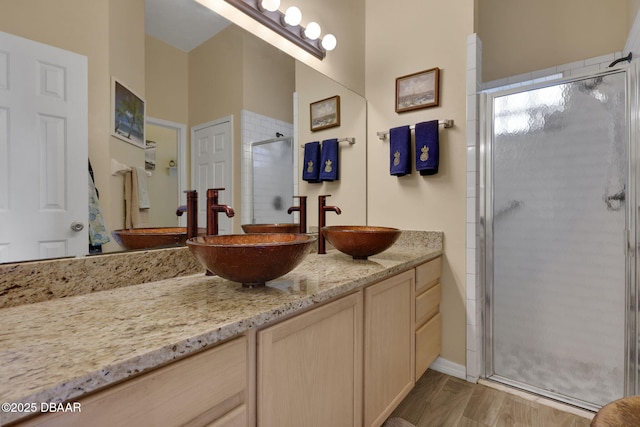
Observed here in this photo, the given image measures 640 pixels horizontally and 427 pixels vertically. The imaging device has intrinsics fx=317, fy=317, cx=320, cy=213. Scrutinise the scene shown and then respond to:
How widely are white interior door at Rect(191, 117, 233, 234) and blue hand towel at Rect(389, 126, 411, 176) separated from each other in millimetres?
1134

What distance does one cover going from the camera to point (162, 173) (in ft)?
3.89

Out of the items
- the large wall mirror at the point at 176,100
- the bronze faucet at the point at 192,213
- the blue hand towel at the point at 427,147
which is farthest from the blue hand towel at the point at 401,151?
the bronze faucet at the point at 192,213

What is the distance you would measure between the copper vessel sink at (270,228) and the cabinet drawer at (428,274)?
2.28 ft

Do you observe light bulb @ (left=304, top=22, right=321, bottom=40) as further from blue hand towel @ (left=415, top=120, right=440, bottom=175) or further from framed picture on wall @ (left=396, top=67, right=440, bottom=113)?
blue hand towel @ (left=415, top=120, right=440, bottom=175)

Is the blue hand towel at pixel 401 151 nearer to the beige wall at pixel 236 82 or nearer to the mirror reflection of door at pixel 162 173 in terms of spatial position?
the beige wall at pixel 236 82

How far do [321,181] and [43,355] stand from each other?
5.68 feet

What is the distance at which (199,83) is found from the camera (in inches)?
50.4

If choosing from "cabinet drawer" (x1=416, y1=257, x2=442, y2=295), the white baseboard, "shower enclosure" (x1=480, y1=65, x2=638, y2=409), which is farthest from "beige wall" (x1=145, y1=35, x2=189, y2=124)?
the white baseboard

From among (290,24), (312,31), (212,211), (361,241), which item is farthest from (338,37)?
(212,211)

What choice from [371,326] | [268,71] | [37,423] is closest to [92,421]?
[37,423]

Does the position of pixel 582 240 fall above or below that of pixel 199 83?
below

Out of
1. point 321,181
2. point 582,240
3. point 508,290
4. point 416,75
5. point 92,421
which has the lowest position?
point 508,290

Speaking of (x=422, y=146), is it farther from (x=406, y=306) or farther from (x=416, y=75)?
(x=406, y=306)

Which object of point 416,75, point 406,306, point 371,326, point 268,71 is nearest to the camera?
point 371,326
